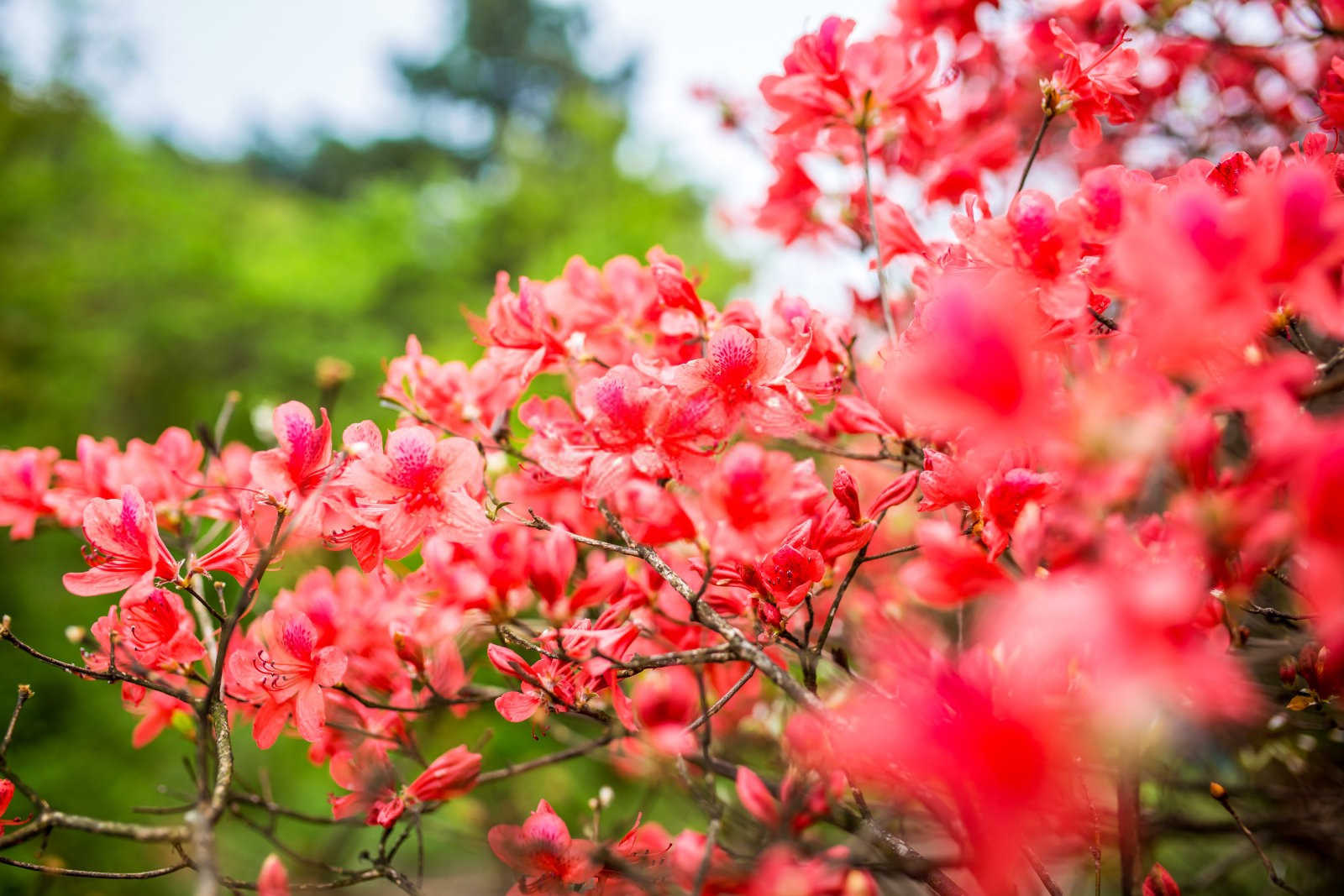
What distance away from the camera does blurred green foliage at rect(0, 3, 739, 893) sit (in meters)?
4.25

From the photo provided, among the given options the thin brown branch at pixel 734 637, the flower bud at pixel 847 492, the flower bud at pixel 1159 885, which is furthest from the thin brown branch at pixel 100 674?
the flower bud at pixel 1159 885

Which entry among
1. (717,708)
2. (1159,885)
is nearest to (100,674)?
(717,708)

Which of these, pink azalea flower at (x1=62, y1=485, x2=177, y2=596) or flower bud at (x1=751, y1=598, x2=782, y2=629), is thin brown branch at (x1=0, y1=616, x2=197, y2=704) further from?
flower bud at (x1=751, y1=598, x2=782, y2=629)

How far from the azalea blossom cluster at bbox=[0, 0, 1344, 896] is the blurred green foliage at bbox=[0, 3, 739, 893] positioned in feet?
1.92

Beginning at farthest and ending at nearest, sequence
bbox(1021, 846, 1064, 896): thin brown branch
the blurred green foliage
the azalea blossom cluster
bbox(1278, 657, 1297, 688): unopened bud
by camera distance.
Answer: the blurred green foliage < bbox(1278, 657, 1297, 688): unopened bud < bbox(1021, 846, 1064, 896): thin brown branch < the azalea blossom cluster

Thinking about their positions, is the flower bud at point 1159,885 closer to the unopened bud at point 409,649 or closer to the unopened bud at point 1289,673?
the unopened bud at point 1289,673

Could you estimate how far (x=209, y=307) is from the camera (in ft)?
30.6

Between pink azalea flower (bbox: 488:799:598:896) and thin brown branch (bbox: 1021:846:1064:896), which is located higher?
thin brown branch (bbox: 1021:846:1064:896)

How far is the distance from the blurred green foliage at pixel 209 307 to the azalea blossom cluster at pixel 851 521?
585 mm

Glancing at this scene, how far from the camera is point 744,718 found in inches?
90.7

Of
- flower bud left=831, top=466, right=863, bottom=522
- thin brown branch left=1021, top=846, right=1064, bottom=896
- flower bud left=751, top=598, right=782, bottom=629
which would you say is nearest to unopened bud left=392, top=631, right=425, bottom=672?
flower bud left=751, top=598, right=782, bottom=629

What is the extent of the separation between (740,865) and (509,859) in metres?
0.36

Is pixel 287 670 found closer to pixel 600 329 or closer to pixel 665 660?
pixel 665 660

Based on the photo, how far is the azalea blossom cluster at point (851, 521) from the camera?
649 mm
